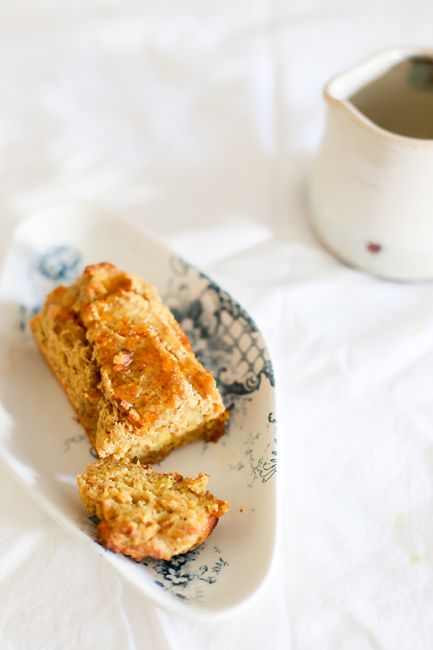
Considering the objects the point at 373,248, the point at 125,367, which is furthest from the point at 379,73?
the point at 125,367

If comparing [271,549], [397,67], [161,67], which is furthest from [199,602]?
[161,67]

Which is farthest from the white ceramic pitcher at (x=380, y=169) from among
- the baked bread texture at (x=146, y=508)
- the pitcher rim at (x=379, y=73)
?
the baked bread texture at (x=146, y=508)

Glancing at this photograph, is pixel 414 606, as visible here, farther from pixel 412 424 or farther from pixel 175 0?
pixel 175 0

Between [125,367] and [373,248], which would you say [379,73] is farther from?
[125,367]

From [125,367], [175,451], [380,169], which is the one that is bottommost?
[175,451]

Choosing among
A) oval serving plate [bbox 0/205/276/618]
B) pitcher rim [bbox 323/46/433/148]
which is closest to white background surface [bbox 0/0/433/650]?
oval serving plate [bbox 0/205/276/618]

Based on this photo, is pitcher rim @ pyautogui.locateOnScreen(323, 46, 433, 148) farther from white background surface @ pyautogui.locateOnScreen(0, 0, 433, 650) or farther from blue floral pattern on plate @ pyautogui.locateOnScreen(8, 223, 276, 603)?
blue floral pattern on plate @ pyautogui.locateOnScreen(8, 223, 276, 603)
